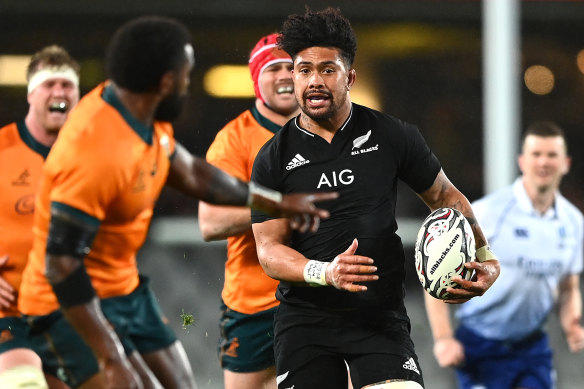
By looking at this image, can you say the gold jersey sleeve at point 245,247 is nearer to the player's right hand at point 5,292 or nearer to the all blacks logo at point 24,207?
the all blacks logo at point 24,207

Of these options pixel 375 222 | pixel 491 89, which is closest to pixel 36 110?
pixel 375 222

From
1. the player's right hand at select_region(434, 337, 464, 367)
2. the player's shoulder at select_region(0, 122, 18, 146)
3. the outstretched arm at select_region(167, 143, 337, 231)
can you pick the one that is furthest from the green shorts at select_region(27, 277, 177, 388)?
the player's right hand at select_region(434, 337, 464, 367)

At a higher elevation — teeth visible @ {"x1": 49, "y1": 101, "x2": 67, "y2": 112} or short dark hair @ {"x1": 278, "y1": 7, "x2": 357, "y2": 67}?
short dark hair @ {"x1": 278, "y1": 7, "x2": 357, "y2": 67}

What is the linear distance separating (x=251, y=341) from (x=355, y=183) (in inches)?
43.8

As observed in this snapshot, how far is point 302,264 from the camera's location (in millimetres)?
4637

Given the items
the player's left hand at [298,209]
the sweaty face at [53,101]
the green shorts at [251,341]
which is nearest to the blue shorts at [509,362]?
the green shorts at [251,341]

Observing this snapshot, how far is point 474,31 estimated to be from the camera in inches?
378

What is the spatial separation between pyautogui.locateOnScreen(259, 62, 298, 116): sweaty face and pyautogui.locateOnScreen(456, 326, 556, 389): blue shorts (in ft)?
7.28

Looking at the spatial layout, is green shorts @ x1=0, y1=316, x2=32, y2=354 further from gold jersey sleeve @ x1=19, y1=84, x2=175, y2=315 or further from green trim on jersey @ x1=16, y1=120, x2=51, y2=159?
gold jersey sleeve @ x1=19, y1=84, x2=175, y2=315

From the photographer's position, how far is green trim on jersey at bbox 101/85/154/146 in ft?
13.0

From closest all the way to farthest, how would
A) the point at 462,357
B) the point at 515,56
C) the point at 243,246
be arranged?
the point at 243,246 < the point at 462,357 < the point at 515,56

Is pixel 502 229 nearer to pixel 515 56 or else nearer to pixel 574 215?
pixel 574 215

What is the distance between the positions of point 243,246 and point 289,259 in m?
0.87

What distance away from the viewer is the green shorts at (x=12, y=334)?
199 inches
